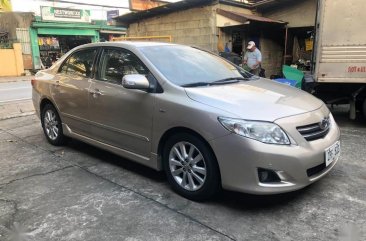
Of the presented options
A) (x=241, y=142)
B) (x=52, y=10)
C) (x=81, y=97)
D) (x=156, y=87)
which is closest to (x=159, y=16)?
(x=81, y=97)

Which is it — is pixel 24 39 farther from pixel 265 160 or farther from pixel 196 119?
pixel 265 160

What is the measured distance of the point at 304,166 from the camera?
3.16 meters

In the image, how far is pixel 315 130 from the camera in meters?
3.41

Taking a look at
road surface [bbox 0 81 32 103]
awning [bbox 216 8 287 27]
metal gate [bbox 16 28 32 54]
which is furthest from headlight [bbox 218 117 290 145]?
metal gate [bbox 16 28 32 54]

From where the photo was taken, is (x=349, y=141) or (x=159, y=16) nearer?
(x=349, y=141)

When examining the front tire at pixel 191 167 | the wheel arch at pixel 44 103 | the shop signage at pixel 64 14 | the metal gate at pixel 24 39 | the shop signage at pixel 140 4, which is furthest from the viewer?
the shop signage at pixel 64 14

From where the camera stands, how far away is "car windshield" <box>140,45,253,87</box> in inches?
154

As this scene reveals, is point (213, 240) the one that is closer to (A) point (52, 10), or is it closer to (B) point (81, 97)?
(B) point (81, 97)

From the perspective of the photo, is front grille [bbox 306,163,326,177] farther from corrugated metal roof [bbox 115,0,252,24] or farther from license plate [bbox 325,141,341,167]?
corrugated metal roof [bbox 115,0,252,24]

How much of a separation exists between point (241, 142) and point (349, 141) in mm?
3208

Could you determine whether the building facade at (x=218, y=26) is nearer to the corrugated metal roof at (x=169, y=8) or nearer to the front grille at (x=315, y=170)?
the corrugated metal roof at (x=169, y=8)

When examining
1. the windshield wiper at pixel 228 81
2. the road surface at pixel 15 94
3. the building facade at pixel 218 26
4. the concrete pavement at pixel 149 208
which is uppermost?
the building facade at pixel 218 26

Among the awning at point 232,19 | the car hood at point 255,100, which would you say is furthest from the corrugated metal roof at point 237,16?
the car hood at point 255,100

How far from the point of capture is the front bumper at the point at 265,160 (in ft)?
10.0
